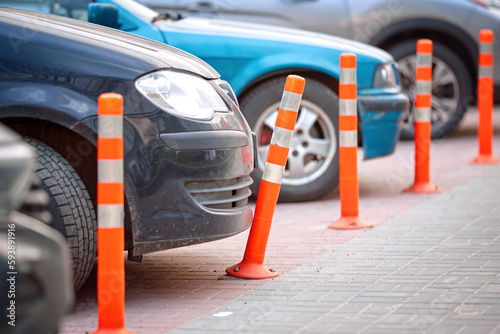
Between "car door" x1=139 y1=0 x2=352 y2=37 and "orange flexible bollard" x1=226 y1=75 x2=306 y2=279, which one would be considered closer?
"orange flexible bollard" x1=226 y1=75 x2=306 y2=279

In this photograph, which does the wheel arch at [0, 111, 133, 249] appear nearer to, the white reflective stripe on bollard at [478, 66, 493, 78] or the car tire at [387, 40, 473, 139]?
the white reflective stripe on bollard at [478, 66, 493, 78]

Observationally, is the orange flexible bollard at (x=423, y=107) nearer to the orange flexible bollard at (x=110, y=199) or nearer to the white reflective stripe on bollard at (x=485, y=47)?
the white reflective stripe on bollard at (x=485, y=47)

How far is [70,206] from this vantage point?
12.1 feet

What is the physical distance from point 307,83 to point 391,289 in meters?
2.76

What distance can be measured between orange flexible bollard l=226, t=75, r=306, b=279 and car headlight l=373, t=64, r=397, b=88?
2.35 meters

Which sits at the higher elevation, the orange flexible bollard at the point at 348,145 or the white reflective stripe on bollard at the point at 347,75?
the white reflective stripe on bollard at the point at 347,75

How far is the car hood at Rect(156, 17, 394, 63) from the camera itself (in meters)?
6.27

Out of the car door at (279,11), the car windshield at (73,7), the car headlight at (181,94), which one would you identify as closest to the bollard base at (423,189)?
the car windshield at (73,7)

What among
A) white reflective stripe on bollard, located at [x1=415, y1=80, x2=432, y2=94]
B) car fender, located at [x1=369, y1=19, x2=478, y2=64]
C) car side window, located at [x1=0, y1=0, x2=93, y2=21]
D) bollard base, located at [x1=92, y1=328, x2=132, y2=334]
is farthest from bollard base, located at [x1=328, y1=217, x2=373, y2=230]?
car fender, located at [x1=369, y1=19, x2=478, y2=64]

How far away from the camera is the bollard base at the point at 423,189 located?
6.88m

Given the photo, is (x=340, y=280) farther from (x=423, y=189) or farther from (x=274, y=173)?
(x=423, y=189)

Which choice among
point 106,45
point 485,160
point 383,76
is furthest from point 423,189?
point 106,45

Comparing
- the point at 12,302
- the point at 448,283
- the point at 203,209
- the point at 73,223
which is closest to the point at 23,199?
the point at 12,302

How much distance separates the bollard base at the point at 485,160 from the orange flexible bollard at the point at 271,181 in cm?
428
